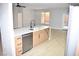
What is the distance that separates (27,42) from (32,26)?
495mm

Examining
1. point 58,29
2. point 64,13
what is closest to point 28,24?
point 58,29

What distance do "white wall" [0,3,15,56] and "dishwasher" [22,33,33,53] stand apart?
127cm

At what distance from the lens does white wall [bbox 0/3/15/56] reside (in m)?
1.11

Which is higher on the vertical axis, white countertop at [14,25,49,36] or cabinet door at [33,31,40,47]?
white countertop at [14,25,49,36]

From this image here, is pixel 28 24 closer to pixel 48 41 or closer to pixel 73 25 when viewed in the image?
pixel 48 41

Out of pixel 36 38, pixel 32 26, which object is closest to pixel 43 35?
pixel 36 38

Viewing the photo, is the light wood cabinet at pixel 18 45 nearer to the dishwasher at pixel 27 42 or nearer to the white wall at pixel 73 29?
the dishwasher at pixel 27 42

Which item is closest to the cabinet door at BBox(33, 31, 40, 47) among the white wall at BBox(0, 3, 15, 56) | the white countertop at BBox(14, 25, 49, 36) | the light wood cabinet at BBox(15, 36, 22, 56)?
the white countertop at BBox(14, 25, 49, 36)

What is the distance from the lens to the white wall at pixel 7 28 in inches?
43.8

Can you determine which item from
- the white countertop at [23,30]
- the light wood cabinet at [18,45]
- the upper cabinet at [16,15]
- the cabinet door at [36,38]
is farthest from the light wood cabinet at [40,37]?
the upper cabinet at [16,15]

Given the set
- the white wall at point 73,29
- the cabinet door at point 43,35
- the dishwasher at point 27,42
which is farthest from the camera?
the cabinet door at point 43,35

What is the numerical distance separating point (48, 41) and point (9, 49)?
2.04 metres

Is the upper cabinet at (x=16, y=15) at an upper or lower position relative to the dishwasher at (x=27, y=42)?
upper

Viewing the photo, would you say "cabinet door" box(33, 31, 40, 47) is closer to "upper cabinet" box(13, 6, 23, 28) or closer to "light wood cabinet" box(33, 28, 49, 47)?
"light wood cabinet" box(33, 28, 49, 47)
